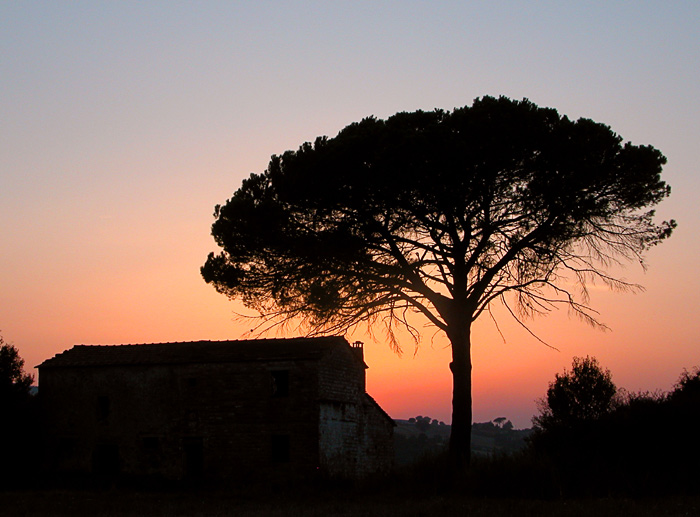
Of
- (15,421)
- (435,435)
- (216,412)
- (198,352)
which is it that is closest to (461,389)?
(216,412)

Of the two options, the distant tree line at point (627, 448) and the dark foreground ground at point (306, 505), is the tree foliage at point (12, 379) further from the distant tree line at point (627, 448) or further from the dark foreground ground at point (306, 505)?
the distant tree line at point (627, 448)

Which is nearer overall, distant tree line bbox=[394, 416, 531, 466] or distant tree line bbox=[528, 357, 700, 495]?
distant tree line bbox=[528, 357, 700, 495]

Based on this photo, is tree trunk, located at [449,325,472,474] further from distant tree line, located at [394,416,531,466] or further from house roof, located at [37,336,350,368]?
distant tree line, located at [394,416,531,466]

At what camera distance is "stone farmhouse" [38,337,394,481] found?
31.8m

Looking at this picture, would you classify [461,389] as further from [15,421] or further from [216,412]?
[15,421]

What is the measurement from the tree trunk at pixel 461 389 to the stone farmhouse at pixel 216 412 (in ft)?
24.0

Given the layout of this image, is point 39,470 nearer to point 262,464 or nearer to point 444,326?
point 262,464

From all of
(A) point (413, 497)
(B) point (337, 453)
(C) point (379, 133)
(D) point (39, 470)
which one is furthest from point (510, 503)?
(D) point (39, 470)

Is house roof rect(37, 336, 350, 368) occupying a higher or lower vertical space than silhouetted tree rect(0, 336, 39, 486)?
higher

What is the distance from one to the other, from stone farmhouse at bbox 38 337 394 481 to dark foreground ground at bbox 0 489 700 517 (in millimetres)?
4185

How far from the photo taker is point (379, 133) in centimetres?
2483

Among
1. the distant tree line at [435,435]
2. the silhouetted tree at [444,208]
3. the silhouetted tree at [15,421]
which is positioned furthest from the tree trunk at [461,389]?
the distant tree line at [435,435]

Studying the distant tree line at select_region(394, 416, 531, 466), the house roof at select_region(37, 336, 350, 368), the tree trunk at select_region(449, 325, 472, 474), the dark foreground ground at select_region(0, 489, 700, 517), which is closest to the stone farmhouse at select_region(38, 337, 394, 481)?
the house roof at select_region(37, 336, 350, 368)

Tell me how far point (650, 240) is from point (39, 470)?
26.3m
